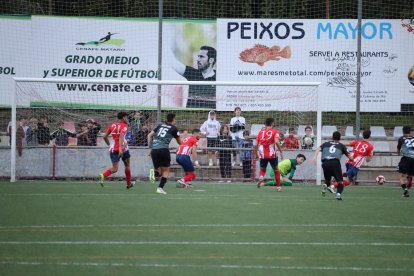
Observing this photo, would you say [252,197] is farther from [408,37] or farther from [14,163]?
[408,37]

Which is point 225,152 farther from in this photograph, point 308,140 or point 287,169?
point 308,140

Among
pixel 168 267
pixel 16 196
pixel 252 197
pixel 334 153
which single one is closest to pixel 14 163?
pixel 16 196

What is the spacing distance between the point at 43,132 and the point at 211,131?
206 inches

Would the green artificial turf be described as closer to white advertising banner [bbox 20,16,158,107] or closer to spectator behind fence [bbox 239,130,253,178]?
spectator behind fence [bbox 239,130,253,178]

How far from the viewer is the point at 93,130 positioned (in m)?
23.6

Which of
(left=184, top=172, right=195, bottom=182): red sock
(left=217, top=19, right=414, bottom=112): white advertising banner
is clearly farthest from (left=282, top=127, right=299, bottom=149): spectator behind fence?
(left=184, top=172, right=195, bottom=182): red sock

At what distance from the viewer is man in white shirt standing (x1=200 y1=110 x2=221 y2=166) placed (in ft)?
77.9

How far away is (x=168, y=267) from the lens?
321 inches

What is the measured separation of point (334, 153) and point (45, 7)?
18.3 metres

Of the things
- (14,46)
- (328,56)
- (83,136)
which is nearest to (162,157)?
(83,136)

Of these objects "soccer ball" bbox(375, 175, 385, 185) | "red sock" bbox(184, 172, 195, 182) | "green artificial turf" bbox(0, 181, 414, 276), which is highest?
"red sock" bbox(184, 172, 195, 182)

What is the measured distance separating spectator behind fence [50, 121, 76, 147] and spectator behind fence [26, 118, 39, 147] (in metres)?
0.54

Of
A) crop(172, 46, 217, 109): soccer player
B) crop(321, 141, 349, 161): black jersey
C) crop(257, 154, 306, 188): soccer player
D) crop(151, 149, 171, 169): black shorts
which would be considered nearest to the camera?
crop(321, 141, 349, 161): black jersey

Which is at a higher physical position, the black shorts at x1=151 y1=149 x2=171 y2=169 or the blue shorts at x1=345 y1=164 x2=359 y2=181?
the black shorts at x1=151 y1=149 x2=171 y2=169
